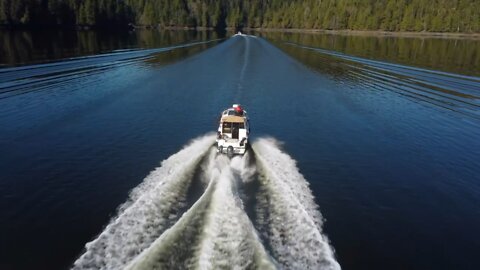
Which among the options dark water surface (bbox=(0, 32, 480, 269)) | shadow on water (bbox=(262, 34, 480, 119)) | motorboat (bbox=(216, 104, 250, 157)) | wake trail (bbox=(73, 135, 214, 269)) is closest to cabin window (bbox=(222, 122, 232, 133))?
motorboat (bbox=(216, 104, 250, 157))

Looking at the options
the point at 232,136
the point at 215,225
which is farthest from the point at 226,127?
the point at 215,225

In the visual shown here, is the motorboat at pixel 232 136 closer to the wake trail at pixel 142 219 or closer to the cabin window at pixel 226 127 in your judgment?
the cabin window at pixel 226 127

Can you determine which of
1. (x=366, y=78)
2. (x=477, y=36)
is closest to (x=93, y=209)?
(x=366, y=78)

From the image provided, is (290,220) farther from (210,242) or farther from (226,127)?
(226,127)

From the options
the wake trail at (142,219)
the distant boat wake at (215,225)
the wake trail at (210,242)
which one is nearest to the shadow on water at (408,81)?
the distant boat wake at (215,225)

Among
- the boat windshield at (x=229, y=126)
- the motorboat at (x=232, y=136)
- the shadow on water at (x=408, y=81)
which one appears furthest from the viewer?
the shadow on water at (x=408, y=81)
